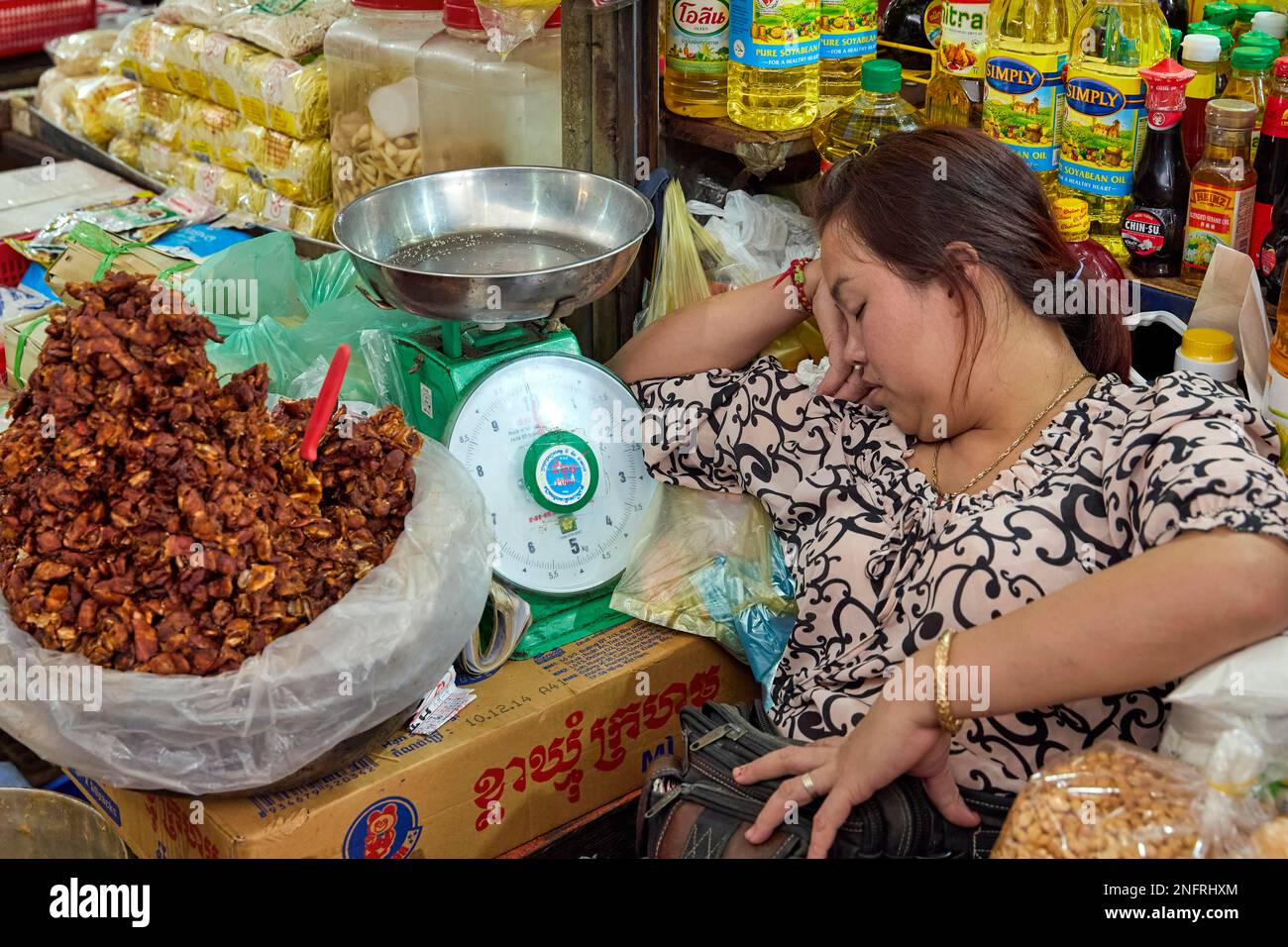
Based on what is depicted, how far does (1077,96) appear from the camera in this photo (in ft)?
5.88

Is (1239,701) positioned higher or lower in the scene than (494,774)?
higher

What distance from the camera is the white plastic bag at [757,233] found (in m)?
2.09

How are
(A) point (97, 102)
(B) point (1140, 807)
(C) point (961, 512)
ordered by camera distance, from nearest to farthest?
(B) point (1140, 807)
(C) point (961, 512)
(A) point (97, 102)

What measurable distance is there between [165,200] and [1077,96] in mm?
1914

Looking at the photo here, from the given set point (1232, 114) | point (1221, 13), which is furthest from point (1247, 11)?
point (1232, 114)

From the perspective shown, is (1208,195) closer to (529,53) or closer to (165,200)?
(529,53)

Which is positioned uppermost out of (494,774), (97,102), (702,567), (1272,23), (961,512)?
(1272,23)

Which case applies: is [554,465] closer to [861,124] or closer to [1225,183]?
[861,124]

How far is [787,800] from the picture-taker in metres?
1.39

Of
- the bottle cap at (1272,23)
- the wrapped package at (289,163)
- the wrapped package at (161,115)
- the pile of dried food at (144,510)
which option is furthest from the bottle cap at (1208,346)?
the wrapped package at (161,115)

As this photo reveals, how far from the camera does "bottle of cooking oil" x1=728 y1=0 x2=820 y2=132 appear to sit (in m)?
1.99

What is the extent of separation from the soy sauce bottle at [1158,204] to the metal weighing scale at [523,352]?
27.2 inches

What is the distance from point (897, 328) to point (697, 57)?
76 cm

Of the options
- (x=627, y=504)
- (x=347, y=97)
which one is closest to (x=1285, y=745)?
(x=627, y=504)
